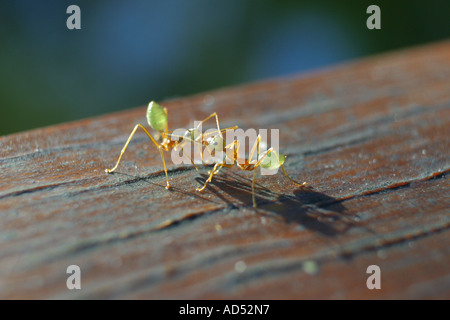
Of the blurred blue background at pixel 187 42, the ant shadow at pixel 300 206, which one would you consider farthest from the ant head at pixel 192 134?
the blurred blue background at pixel 187 42

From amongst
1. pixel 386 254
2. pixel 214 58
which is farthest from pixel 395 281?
pixel 214 58

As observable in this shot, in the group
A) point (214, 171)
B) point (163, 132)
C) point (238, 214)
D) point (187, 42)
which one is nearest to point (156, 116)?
point (163, 132)

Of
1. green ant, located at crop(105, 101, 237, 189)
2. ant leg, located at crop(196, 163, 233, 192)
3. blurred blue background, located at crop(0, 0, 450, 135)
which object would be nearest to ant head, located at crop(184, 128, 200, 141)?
green ant, located at crop(105, 101, 237, 189)

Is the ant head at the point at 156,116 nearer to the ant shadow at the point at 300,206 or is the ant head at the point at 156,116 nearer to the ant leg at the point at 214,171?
the ant leg at the point at 214,171

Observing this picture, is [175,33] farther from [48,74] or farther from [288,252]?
[288,252]

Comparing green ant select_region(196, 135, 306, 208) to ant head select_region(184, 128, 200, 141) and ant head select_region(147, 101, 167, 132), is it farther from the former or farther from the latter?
ant head select_region(147, 101, 167, 132)

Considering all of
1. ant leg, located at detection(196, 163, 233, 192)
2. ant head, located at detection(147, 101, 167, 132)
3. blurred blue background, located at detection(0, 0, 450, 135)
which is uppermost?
blurred blue background, located at detection(0, 0, 450, 135)
